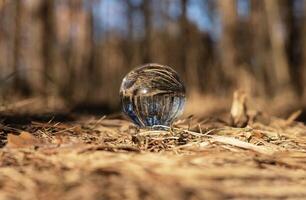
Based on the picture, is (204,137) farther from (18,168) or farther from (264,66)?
(264,66)

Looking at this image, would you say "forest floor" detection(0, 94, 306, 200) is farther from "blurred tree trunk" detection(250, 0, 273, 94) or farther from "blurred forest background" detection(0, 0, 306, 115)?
"blurred tree trunk" detection(250, 0, 273, 94)

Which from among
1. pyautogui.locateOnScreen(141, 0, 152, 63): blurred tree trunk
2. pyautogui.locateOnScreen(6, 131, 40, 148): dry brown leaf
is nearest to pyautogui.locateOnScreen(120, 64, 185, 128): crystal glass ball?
pyautogui.locateOnScreen(6, 131, 40, 148): dry brown leaf

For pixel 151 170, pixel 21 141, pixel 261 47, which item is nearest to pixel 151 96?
pixel 21 141

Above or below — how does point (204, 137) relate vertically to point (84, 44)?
below

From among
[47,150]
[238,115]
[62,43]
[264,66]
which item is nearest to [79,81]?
[62,43]

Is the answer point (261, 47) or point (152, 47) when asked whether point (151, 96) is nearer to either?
point (261, 47)

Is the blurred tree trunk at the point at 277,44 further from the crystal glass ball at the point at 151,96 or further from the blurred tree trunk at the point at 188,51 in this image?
the crystal glass ball at the point at 151,96

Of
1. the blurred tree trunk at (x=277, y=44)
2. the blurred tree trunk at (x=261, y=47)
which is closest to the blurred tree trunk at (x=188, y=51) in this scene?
the blurred tree trunk at (x=261, y=47)
